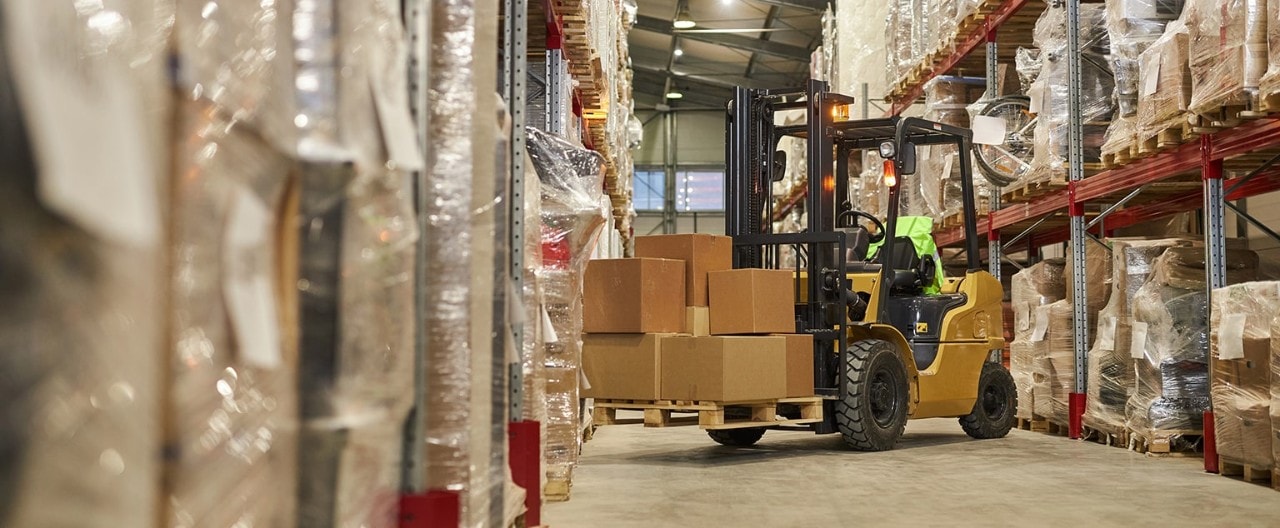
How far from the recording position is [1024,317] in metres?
9.54

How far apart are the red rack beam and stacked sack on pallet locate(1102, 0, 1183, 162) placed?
195 centimetres

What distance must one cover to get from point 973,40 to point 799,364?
15.5 ft

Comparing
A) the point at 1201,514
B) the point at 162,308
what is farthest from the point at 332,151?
the point at 1201,514

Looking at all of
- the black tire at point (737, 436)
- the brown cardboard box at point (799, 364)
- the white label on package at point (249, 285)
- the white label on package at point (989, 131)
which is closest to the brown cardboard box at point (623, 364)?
the brown cardboard box at point (799, 364)

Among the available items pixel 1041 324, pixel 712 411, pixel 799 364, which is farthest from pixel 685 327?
pixel 1041 324

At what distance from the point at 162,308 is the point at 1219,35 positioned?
5917mm

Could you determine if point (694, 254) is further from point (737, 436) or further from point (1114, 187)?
point (1114, 187)

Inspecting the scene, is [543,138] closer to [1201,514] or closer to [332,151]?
[1201,514]

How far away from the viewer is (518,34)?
3.74 meters

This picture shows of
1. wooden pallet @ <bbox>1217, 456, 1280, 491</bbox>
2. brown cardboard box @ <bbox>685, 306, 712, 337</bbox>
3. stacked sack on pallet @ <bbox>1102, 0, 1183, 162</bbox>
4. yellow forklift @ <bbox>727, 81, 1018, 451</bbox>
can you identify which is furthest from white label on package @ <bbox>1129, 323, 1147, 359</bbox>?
brown cardboard box @ <bbox>685, 306, 712, 337</bbox>

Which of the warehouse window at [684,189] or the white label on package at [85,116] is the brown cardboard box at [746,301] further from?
the warehouse window at [684,189]

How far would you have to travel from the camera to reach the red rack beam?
9.54 meters

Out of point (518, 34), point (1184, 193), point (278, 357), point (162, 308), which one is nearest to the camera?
point (162, 308)

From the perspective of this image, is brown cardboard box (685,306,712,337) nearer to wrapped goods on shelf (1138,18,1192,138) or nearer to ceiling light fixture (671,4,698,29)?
wrapped goods on shelf (1138,18,1192,138)
